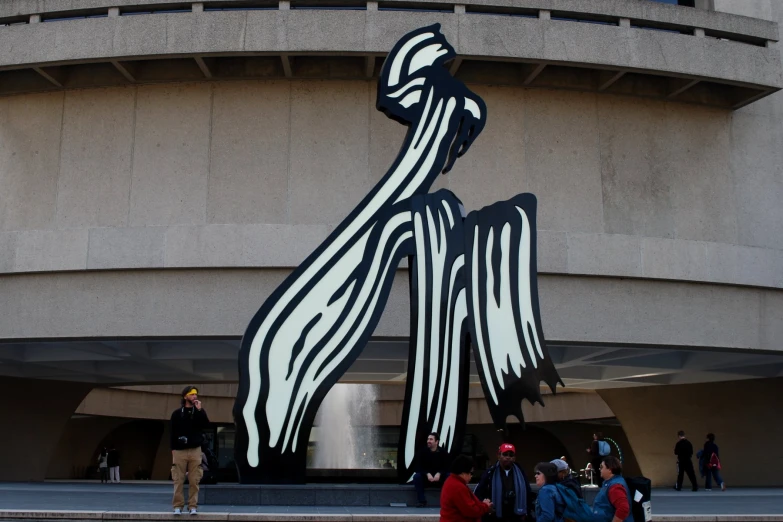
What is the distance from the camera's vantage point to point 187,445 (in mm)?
10516

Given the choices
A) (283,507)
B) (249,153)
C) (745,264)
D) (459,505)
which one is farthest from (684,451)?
(459,505)

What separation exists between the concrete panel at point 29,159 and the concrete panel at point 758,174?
16.9 m

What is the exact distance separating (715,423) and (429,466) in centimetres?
1640

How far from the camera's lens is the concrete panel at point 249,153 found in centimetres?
1955

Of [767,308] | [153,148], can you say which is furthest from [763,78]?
[153,148]

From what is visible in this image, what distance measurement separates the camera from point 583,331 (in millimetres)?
19281

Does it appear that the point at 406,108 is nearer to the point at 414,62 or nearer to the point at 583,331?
the point at 414,62

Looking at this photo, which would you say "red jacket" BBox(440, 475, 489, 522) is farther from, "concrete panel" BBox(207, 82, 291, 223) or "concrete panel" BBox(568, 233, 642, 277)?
"concrete panel" BBox(207, 82, 291, 223)

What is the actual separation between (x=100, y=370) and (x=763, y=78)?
20.1 m

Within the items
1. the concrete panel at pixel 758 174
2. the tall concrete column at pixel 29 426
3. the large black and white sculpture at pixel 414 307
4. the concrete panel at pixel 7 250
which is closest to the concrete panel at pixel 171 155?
the concrete panel at pixel 7 250

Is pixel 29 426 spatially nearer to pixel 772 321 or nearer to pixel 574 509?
pixel 772 321

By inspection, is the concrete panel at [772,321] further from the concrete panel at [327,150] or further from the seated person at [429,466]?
the seated person at [429,466]

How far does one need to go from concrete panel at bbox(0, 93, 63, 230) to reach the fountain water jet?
22.0 m

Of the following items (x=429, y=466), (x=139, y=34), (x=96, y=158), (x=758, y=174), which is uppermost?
(x=139, y=34)
